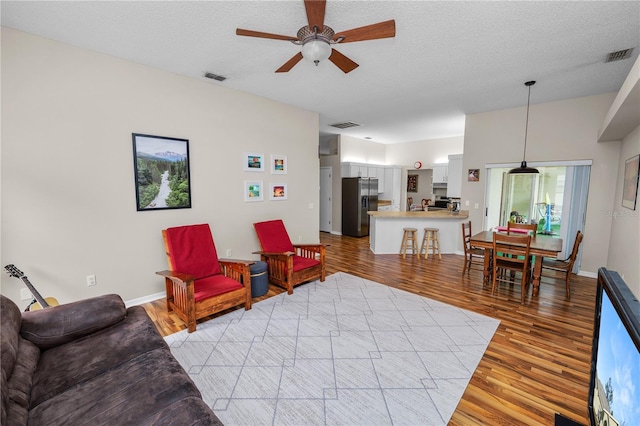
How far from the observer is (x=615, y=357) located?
0.73m

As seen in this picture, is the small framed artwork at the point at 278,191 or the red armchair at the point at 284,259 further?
the small framed artwork at the point at 278,191

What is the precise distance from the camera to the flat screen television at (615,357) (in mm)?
604

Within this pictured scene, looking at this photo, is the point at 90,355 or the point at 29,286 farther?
the point at 29,286

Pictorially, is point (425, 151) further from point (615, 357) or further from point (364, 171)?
point (615, 357)

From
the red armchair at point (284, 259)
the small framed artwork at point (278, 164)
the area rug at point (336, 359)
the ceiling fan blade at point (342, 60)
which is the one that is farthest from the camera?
the small framed artwork at point (278, 164)

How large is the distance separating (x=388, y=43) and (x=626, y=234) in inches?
147

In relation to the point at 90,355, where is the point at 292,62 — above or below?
above

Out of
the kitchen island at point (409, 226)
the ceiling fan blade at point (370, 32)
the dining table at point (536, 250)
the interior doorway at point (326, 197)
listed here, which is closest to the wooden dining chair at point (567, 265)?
the dining table at point (536, 250)

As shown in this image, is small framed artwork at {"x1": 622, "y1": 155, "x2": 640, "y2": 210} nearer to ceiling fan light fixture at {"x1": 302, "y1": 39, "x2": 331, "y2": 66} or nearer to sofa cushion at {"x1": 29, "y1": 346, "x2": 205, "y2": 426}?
ceiling fan light fixture at {"x1": 302, "y1": 39, "x2": 331, "y2": 66}

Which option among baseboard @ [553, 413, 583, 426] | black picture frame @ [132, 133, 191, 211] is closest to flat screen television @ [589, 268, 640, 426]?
baseboard @ [553, 413, 583, 426]

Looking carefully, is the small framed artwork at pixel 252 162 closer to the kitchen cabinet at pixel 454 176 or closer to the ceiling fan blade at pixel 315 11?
the ceiling fan blade at pixel 315 11

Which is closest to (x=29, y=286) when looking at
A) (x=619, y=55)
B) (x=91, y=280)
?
(x=91, y=280)

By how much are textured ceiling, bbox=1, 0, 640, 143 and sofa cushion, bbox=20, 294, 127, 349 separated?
7.74 feet

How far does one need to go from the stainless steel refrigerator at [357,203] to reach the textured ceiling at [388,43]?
3260 millimetres
